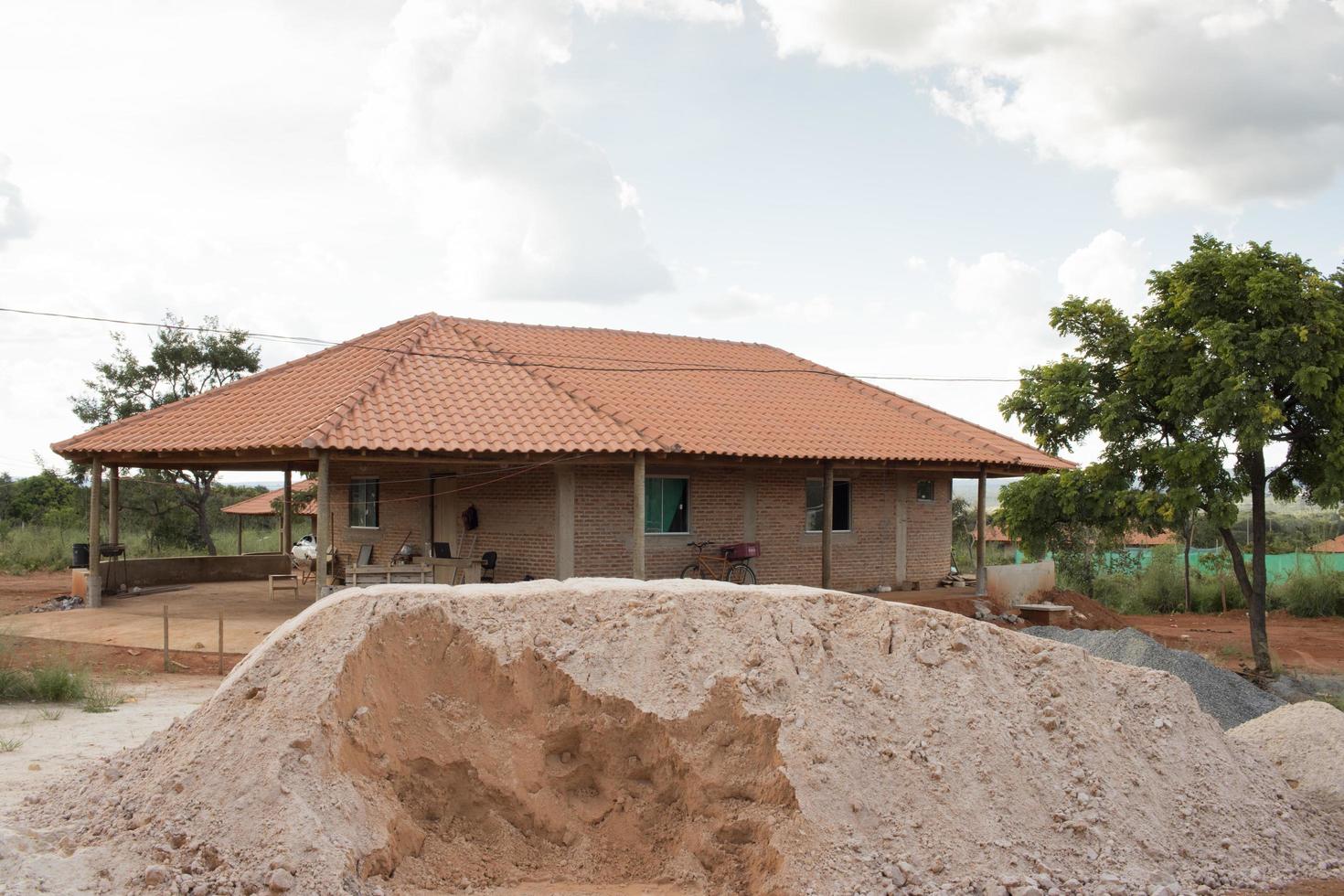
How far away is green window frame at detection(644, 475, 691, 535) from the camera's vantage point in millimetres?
16422

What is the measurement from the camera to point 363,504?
1820 centimetres

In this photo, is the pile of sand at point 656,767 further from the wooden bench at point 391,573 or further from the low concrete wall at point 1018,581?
the low concrete wall at point 1018,581

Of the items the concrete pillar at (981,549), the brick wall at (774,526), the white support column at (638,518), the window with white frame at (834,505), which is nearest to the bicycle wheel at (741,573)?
the brick wall at (774,526)

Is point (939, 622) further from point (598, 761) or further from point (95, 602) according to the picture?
point (95, 602)

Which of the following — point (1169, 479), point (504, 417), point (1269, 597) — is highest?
point (504, 417)

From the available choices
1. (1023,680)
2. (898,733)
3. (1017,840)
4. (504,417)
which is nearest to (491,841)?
(898,733)

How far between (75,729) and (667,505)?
30.7 feet

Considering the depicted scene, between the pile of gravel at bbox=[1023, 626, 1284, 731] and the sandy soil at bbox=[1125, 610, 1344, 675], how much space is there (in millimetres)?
3921

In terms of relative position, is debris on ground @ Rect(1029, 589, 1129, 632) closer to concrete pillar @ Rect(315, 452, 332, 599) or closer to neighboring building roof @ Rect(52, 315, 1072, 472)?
neighboring building roof @ Rect(52, 315, 1072, 472)

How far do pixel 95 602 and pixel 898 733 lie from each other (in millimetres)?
14752

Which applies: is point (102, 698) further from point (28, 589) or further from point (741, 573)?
point (28, 589)

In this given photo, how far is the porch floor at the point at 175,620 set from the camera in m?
13.7

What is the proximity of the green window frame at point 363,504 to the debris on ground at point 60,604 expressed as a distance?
4.39 m

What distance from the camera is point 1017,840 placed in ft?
19.4
